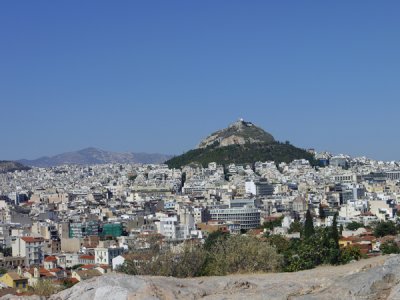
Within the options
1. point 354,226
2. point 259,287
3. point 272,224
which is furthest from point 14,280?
point 272,224

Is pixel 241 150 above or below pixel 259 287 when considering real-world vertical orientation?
above

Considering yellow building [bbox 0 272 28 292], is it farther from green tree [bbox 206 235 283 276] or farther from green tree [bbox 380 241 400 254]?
green tree [bbox 380 241 400 254]

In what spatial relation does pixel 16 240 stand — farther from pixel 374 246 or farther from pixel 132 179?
pixel 132 179

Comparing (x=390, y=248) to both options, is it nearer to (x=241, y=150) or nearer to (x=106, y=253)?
(x=106, y=253)

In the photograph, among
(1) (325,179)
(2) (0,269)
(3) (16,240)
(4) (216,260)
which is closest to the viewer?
(4) (216,260)

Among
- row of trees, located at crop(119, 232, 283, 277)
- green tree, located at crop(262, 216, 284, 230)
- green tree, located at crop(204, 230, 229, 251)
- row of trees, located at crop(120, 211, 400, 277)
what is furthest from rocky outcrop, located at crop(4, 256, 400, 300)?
green tree, located at crop(262, 216, 284, 230)

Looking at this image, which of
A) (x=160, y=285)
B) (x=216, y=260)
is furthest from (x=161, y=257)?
(x=160, y=285)
